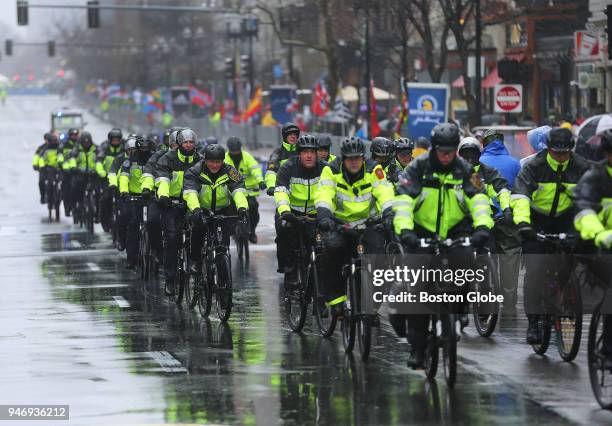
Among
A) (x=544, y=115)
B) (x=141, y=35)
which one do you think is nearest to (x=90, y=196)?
(x=544, y=115)

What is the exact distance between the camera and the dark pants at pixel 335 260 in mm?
13898

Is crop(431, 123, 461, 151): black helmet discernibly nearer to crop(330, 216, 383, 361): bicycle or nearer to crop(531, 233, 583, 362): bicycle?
crop(531, 233, 583, 362): bicycle

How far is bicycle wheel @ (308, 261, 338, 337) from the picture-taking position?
48.0ft

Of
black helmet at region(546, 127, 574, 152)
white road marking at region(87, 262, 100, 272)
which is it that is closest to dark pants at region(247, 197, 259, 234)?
white road marking at region(87, 262, 100, 272)

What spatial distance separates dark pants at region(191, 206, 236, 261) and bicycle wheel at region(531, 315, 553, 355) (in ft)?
14.0

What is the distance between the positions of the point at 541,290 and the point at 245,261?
10942 mm

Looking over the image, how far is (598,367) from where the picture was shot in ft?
35.9

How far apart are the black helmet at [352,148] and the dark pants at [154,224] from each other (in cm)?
643

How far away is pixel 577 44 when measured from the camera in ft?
139

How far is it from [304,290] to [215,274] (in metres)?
1.61

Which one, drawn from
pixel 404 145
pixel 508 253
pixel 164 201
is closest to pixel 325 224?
pixel 508 253

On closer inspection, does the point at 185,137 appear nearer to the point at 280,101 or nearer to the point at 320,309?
the point at 320,309

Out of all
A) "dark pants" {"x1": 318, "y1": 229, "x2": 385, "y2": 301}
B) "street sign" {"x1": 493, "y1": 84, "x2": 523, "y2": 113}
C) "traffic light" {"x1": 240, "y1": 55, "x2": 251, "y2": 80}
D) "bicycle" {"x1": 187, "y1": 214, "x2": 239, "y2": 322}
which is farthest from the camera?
"traffic light" {"x1": 240, "y1": 55, "x2": 251, "y2": 80}

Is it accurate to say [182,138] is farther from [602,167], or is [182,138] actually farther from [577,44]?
[577,44]
